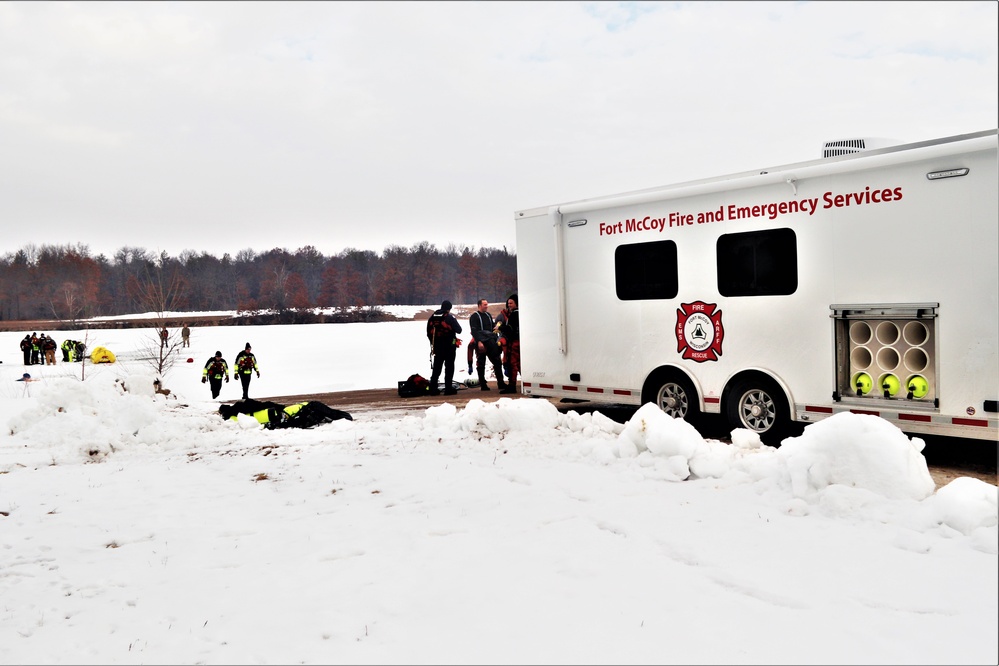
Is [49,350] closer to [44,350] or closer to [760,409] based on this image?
[44,350]

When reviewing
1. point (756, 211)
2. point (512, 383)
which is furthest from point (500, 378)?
point (756, 211)

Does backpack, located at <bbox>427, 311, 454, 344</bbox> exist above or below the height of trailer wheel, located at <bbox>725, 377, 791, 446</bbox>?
above

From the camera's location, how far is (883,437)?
5.36 metres

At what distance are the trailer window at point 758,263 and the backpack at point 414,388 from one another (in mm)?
8238

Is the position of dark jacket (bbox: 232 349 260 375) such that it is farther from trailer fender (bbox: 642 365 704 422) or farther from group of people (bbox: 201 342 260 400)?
trailer fender (bbox: 642 365 704 422)

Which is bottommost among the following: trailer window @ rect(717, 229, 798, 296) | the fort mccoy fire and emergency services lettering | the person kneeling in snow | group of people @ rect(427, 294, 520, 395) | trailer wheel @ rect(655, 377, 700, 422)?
the person kneeling in snow

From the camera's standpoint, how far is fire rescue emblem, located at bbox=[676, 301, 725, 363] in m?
8.69

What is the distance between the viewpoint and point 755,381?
8422 millimetres

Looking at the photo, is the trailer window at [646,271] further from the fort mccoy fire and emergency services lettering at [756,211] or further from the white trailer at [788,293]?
the fort mccoy fire and emergency services lettering at [756,211]

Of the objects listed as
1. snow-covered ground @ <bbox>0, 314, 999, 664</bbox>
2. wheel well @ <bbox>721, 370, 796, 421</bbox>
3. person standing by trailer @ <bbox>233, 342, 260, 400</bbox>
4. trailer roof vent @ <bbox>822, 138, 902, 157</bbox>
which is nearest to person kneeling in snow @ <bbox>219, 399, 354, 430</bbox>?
snow-covered ground @ <bbox>0, 314, 999, 664</bbox>

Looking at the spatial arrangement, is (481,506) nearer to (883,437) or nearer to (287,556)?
(287,556)

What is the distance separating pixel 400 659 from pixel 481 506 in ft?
7.51

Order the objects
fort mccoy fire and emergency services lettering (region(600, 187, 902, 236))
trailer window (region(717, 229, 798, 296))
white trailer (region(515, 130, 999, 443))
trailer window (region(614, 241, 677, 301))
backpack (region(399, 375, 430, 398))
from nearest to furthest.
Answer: white trailer (region(515, 130, 999, 443)), fort mccoy fire and emergency services lettering (region(600, 187, 902, 236)), trailer window (region(717, 229, 798, 296)), trailer window (region(614, 241, 677, 301)), backpack (region(399, 375, 430, 398))

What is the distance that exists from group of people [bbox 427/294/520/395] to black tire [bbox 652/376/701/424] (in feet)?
17.8
